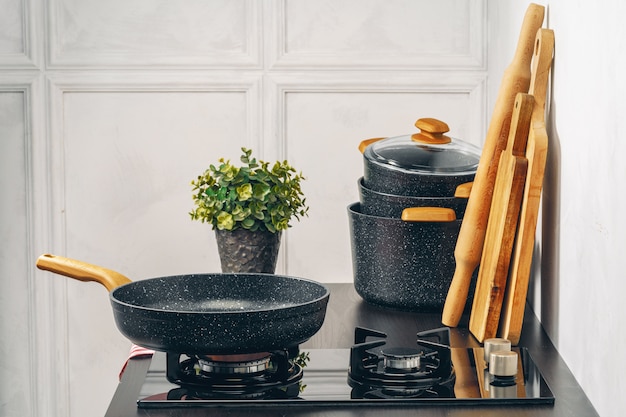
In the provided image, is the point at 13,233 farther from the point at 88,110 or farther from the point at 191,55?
the point at 191,55

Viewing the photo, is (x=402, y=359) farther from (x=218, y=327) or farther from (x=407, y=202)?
(x=407, y=202)

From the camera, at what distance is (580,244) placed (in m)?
1.06

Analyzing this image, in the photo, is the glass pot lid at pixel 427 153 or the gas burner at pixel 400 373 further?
the glass pot lid at pixel 427 153

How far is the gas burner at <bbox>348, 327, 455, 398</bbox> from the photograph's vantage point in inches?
40.7

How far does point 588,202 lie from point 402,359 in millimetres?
304

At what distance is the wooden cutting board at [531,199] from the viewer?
1182mm

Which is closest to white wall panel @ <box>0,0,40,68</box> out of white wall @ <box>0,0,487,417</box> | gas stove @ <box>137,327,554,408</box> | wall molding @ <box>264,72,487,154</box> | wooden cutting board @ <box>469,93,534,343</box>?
white wall @ <box>0,0,487,417</box>

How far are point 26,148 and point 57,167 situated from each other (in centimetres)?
9

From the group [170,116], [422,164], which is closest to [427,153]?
[422,164]

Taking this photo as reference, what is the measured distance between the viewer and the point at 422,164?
1490 mm

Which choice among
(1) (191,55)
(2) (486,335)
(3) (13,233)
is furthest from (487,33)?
(3) (13,233)

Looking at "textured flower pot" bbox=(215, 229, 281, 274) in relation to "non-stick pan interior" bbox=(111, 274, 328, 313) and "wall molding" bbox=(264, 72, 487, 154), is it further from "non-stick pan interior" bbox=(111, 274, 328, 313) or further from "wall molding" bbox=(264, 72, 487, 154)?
"wall molding" bbox=(264, 72, 487, 154)

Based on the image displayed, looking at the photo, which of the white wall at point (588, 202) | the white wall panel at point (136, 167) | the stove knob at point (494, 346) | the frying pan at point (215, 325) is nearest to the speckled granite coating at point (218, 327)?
the frying pan at point (215, 325)

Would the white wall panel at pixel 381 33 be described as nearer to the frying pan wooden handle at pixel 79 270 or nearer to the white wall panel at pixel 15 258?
the white wall panel at pixel 15 258
